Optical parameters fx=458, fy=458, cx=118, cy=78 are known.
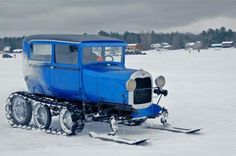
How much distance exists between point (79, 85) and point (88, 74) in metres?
0.42

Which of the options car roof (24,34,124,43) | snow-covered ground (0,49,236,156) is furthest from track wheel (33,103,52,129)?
car roof (24,34,124,43)

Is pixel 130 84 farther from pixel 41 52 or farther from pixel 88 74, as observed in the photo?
pixel 41 52

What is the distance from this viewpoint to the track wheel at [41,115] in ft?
40.4

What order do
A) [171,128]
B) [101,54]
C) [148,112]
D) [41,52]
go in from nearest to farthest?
1. [148,112]
2. [171,128]
3. [101,54]
4. [41,52]

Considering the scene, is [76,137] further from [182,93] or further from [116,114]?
[182,93]

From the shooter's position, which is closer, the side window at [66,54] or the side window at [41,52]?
the side window at [66,54]

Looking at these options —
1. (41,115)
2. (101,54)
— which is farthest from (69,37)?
(41,115)

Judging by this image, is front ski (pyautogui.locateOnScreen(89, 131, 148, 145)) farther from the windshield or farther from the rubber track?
the windshield

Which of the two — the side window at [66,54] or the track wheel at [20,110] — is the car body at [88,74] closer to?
the side window at [66,54]

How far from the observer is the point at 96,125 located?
13422 mm

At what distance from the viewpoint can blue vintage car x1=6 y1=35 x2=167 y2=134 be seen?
11.6m

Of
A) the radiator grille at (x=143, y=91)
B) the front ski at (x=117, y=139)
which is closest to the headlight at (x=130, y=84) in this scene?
the radiator grille at (x=143, y=91)

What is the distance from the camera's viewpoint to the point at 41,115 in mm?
12680

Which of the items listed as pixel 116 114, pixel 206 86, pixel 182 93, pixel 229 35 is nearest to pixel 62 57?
pixel 116 114
